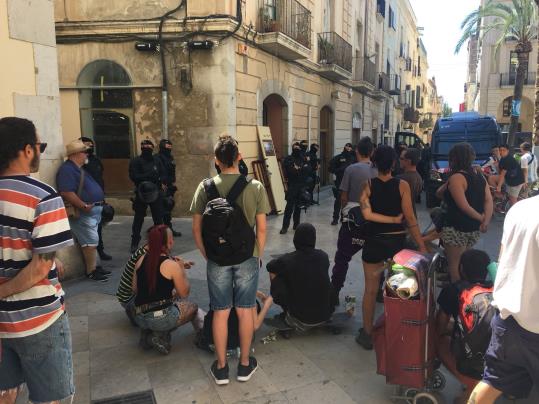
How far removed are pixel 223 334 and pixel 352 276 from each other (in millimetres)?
2860

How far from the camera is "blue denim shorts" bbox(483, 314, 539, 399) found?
81.4 inches

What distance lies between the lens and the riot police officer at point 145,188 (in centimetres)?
658

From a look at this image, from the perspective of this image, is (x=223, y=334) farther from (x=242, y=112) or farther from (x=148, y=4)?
(x=148, y=4)

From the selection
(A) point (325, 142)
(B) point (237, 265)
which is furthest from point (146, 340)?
(A) point (325, 142)

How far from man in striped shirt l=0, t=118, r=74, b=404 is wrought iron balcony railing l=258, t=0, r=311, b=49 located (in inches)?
357

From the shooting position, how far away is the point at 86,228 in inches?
206

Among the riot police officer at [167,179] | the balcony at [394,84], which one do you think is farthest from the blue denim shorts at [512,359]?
the balcony at [394,84]

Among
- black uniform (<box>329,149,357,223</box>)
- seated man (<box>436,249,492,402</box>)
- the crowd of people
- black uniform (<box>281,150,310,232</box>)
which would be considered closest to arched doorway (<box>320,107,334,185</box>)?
black uniform (<box>329,149,357,223</box>)

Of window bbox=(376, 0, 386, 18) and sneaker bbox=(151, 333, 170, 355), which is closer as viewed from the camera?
sneaker bbox=(151, 333, 170, 355)

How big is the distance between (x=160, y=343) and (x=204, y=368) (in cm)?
43

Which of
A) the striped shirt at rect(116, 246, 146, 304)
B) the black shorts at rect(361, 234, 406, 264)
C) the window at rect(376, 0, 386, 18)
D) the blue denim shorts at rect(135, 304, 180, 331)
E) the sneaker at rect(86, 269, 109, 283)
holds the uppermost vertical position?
the window at rect(376, 0, 386, 18)

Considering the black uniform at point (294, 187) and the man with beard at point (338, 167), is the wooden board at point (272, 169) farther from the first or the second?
the black uniform at point (294, 187)

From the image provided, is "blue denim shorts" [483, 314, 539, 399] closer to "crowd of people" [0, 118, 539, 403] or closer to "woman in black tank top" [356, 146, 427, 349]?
"crowd of people" [0, 118, 539, 403]

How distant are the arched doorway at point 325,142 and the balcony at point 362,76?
2.63 metres
